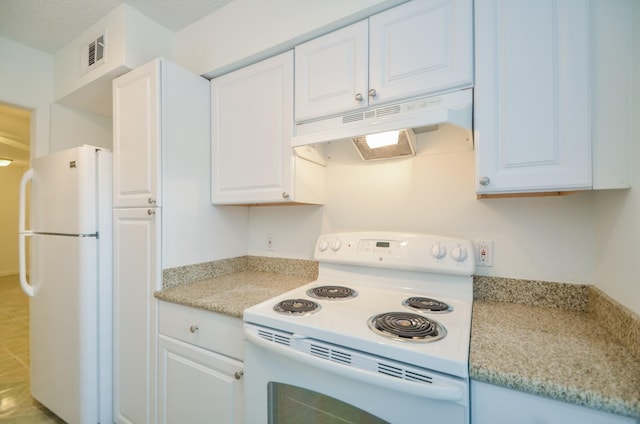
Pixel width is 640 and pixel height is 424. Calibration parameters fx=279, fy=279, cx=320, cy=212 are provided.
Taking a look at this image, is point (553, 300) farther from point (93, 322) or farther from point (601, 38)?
point (93, 322)

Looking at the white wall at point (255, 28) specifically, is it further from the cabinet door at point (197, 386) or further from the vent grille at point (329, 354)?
the cabinet door at point (197, 386)

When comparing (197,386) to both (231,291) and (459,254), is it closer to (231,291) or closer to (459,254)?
(231,291)

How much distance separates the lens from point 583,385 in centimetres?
64

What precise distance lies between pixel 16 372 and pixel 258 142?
2.84 m

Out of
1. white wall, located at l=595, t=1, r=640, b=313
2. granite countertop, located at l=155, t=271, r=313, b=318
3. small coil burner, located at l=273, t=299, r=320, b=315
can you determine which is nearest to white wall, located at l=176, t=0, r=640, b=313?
white wall, located at l=595, t=1, r=640, b=313

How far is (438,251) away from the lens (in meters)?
1.29

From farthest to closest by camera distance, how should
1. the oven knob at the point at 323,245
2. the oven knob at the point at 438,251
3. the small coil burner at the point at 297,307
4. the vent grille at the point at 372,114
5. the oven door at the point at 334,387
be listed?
the oven knob at the point at 323,245 < the oven knob at the point at 438,251 < the vent grille at the point at 372,114 < the small coil burner at the point at 297,307 < the oven door at the point at 334,387

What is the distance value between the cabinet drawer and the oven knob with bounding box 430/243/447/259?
3.01 ft

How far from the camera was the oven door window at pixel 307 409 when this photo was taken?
87 centimetres

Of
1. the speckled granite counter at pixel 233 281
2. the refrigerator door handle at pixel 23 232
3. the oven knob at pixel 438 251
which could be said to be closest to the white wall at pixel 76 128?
the refrigerator door handle at pixel 23 232

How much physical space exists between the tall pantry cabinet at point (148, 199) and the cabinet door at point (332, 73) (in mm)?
688

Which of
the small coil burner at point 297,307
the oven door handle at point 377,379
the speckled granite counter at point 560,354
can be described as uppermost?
the small coil burner at point 297,307

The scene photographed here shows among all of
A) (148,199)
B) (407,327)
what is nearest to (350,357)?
(407,327)

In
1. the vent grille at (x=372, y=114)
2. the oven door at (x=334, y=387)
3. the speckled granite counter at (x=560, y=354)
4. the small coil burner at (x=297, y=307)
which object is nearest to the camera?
the speckled granite counter at (x=560, y=354)
